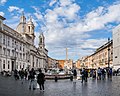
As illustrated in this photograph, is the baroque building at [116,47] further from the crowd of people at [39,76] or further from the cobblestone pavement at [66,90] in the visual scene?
the cobblestone pavement at [66,90]

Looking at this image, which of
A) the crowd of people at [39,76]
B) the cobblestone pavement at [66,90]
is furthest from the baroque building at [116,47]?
the cobblestone pavement at [66,90]

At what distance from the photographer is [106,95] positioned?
14469 mm

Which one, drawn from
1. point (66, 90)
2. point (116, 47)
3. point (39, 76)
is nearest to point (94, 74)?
point (66, 90)

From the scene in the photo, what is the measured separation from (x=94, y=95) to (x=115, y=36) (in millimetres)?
58492

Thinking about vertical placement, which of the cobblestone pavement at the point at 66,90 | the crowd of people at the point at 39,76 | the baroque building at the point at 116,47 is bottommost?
the cobblestone pavement at the point at 66,90

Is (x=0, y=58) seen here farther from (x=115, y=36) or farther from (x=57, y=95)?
(x=57, y=95)

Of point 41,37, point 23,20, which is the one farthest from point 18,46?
point 41,37

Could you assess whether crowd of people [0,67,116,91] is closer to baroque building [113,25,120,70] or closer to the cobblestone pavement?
the cobblestone pavement

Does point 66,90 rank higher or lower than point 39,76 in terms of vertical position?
lower

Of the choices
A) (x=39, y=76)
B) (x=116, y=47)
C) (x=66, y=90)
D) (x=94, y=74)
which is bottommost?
(x=66, y=90)

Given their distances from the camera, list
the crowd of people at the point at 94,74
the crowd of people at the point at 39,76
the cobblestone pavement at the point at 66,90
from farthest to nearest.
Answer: the crowd of people at the point at 94,74
the crowd of people at the point at 39,76
the cobblestone pavement at the point at 66,90

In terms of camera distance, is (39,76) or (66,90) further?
(66,90)

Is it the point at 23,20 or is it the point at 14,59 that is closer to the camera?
the point at 14,59

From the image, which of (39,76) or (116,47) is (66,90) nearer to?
(39,76)
